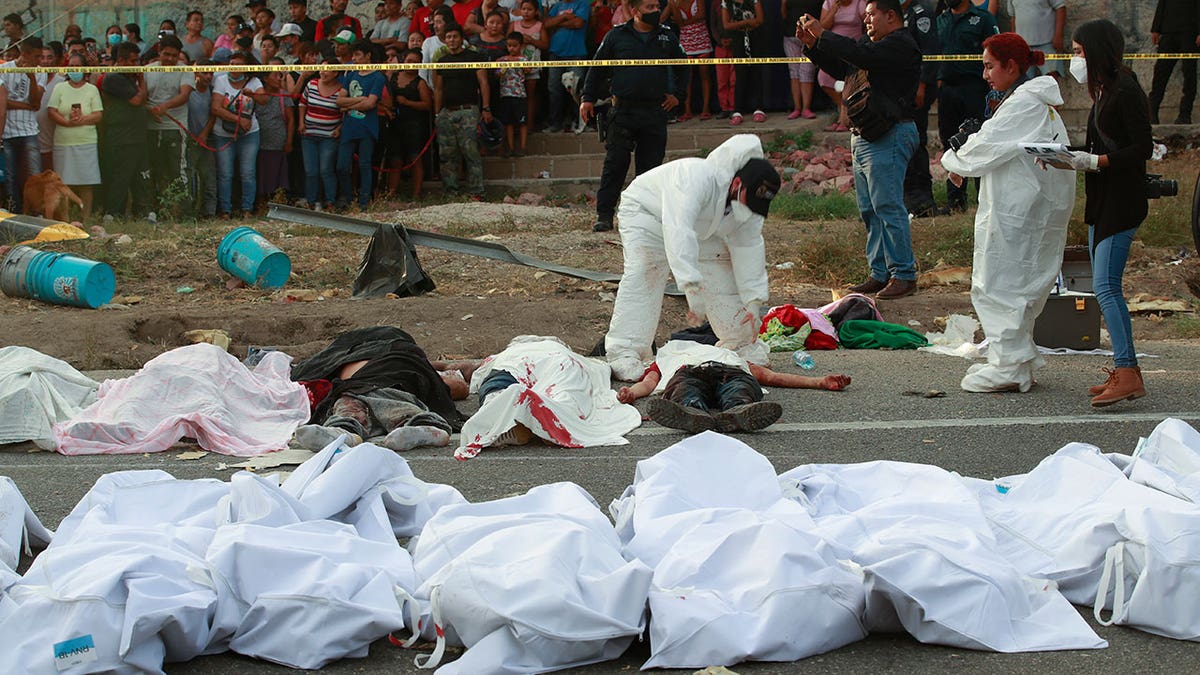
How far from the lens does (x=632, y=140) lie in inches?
527

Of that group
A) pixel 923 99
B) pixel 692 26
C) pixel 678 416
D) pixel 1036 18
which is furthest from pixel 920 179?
pixel 678 416

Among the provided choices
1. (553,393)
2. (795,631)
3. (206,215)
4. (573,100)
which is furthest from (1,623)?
(573,100)

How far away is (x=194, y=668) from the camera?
153 inches

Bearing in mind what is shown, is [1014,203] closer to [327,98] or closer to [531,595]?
[531,595]

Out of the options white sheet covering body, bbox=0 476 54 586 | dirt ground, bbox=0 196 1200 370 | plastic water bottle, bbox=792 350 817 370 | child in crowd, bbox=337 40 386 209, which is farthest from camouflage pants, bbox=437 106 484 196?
white sheet covering body, bbox=0 476 54 586

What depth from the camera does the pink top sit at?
14.0m

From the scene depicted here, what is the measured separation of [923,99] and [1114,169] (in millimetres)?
6287

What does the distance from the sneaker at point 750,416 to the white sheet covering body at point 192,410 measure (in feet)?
7.20

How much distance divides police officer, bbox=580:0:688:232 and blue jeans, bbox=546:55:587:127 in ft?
9.16

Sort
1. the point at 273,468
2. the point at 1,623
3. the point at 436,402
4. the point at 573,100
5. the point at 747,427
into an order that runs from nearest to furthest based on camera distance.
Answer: the point at 1,623, the point at 273,468, the point at 747,427, the point at 436,402, the point at 573,100

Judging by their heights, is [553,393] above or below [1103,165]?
below

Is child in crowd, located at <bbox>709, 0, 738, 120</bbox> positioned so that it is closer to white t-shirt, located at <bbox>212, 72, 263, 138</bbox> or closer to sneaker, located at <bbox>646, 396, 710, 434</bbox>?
white t-shirt, located at <bbox>212, 72, 263, 138</bbox>

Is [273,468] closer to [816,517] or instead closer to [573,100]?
[816,517]

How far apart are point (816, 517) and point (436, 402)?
322cm
